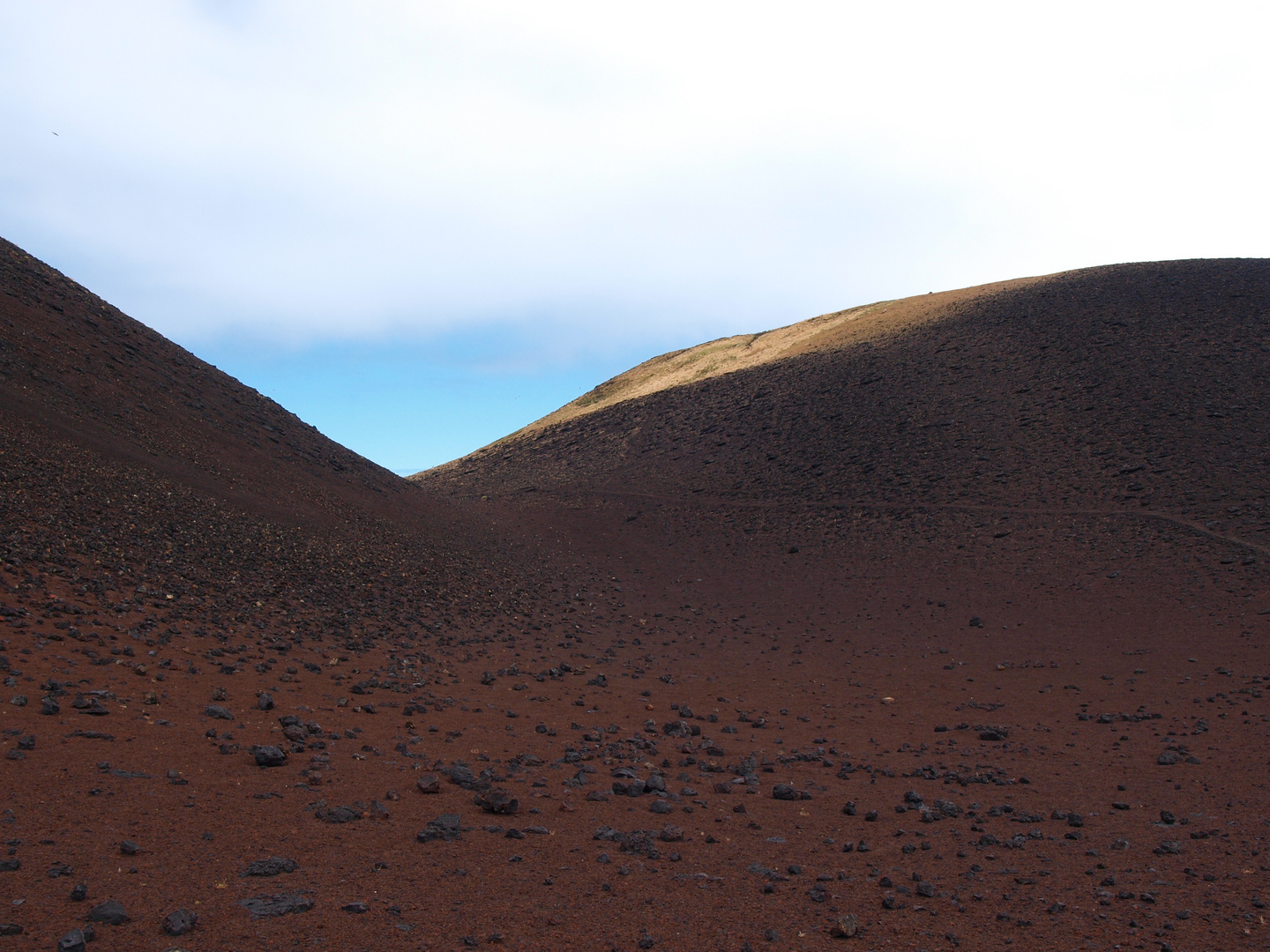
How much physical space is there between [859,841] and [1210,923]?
7.04 ft

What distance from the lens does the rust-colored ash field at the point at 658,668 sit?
15.6 ft

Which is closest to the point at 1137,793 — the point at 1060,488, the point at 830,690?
the point at 830,690

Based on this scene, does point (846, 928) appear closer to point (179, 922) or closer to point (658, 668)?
point (179, 922)

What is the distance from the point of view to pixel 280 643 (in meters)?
10.2

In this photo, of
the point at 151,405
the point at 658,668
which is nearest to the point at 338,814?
the point at 658,668

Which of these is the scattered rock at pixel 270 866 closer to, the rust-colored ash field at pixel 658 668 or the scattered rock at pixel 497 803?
the rust-colored ash field at pixel 658 668

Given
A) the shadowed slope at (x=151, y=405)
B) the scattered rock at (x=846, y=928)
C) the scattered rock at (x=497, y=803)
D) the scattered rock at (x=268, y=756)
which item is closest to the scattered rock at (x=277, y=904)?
the scattered rock at (x=497, y=803)

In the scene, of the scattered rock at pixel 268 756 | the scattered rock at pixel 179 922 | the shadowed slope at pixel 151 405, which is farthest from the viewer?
the shadowed slope at pixel 151 405

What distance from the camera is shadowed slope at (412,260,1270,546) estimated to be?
2045cm

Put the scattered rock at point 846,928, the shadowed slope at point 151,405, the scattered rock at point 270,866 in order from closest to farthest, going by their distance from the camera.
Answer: the scattered rock at point 846,928 < the scattered rock at point 270,866 < the shadowed slope at point 151,405

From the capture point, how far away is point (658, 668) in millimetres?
12867

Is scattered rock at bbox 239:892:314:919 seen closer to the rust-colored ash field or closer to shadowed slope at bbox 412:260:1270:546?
the rust-colored ash field

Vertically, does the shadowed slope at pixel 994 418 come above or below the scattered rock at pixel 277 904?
above

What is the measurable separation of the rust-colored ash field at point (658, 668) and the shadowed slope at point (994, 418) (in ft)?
0.63
